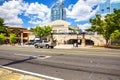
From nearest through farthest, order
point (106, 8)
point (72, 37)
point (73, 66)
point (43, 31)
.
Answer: point (73, 66), point (72, 37), point (43, 31), point (106, 8)

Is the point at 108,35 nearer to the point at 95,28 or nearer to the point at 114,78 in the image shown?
the point at 95,28

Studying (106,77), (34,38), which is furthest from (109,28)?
(34,38)

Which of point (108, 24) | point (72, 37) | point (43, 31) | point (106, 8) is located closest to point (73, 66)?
point (108, 24)

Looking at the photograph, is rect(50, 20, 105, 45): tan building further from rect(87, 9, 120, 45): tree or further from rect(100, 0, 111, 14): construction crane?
rect(100, 0, 111, 14): construction crane

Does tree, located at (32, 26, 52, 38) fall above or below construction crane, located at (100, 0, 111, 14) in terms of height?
below

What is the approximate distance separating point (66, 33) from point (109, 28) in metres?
28.0

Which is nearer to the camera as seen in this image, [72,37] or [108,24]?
[108,24]

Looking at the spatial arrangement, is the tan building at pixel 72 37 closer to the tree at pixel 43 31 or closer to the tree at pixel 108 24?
the tree at pixel 43 31

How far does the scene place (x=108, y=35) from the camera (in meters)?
46.7

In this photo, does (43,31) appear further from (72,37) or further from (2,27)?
(2,27)

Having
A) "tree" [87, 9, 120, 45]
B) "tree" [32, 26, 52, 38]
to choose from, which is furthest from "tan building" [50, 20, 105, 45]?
"tree" [87, 9, 120, 45]

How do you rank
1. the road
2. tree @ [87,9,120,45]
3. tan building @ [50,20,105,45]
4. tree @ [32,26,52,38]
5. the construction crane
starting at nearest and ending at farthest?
A: the road → tree @ [87,9,120,45] → tan building @ [50,20,105,45] → tree @ [32,26,52,38] → the construction crane

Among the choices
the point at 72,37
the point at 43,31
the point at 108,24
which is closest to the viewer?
the point at 108,24

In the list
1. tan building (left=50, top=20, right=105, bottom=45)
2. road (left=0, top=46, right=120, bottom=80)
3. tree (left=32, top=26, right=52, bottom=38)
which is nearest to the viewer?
road (left=0, top=46, right=120, bottom=80)
